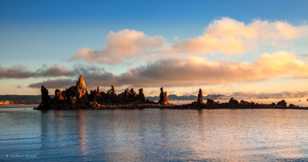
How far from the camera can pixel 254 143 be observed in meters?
63.9

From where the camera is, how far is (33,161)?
148ft

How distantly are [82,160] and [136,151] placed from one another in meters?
9.77

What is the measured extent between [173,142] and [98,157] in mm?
19274

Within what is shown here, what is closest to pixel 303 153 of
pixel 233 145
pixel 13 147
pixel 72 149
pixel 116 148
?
pixel 233 145

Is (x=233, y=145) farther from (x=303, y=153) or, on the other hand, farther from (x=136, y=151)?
(x=136, y=151)

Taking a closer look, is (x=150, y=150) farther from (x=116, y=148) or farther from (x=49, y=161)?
(x=49, y=161)

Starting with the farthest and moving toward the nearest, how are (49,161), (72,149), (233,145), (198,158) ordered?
1. (233,145)
2. (72,149)
3. (198,158)
4. (49,161)

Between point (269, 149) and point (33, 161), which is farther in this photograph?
point (269, 149)

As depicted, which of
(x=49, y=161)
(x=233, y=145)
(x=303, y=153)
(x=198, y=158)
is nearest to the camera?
(x=49, y=161)

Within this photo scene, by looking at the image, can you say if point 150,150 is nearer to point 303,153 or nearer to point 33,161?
point 33,161

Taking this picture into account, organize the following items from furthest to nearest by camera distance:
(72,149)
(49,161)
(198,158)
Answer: (72,149) → (198,158) → (49,161)

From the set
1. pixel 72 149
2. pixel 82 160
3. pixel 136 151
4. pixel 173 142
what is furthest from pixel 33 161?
pixel 173 142

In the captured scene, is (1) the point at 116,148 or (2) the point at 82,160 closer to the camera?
(2) the point at 82,160

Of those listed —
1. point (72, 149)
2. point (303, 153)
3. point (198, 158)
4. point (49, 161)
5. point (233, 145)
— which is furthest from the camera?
point (233, 145)
